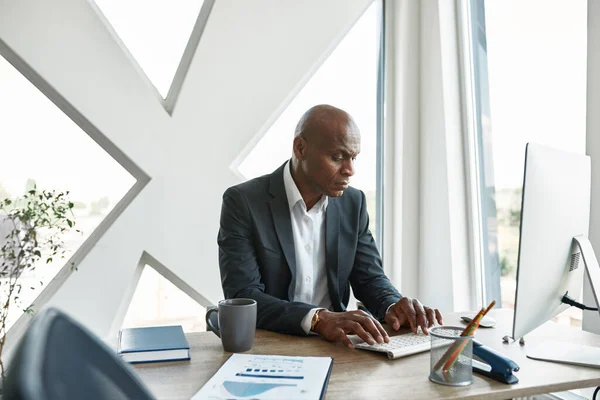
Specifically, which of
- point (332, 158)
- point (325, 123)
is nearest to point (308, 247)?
point (332, 158)

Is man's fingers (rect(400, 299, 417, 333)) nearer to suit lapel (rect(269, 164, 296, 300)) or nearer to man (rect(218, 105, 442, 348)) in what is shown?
man (rect(218, 105, 442, 348))

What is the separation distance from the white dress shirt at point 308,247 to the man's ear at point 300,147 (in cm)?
8

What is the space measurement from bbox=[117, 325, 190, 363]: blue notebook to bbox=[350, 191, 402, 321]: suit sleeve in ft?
2.58

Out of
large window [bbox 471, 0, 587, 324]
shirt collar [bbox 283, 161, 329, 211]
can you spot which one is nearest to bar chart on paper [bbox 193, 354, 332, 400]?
shirt collar [bbox 283, 161, 329, 211]

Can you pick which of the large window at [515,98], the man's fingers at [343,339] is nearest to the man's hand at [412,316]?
the man's fingers at [343,339]

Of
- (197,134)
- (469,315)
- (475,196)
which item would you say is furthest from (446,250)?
(197,134)

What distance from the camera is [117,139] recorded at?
2703mm

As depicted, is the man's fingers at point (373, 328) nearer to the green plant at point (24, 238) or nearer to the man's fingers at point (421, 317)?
the man's fingers at point (421, 317)

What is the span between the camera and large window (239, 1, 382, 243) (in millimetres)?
3131

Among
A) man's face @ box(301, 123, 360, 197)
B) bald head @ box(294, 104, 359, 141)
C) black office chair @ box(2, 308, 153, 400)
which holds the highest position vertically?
bald head @ box(294, 104, 359, 141)

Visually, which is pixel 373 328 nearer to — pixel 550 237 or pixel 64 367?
pixel 550 237

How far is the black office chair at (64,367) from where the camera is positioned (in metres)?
0.45

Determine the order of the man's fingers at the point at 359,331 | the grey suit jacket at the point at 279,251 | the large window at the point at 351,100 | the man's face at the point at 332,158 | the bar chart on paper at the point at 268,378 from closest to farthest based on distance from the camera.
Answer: the bar chart on paper at the point at 268,378
the man's fingers at the point at 359,331
the grey suit jacket at the point at 279,251
the man's face at the point at 332,158
the large window at the point at 351,100

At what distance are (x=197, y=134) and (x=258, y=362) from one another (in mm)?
1829
